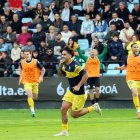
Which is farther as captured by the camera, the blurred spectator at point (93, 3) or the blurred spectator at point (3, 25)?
the blurred spectator at point (93, 3)

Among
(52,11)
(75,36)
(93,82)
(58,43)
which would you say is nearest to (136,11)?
(75,36)

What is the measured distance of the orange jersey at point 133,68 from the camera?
2220cm

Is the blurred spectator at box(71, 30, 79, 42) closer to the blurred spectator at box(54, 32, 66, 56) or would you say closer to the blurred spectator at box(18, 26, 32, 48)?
the blurred spectator at box(54, 32, 66, 56)

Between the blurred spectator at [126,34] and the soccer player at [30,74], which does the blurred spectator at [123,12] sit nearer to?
the blurred spectator at [126,34]

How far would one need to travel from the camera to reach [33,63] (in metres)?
24.6

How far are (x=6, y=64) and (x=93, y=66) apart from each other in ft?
12.3

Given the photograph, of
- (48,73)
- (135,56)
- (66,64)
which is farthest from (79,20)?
(66,64)

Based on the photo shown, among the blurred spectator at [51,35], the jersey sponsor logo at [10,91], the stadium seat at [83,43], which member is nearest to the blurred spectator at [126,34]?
the stadium seat at [83,43]

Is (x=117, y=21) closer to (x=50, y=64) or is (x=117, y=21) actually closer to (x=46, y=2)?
(x=50, y=64)

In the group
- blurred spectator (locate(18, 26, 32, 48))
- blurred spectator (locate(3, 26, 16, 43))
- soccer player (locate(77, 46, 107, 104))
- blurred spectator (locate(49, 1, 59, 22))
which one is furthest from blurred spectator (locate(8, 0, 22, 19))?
soccer player (locate(77, 46, 107, 104))

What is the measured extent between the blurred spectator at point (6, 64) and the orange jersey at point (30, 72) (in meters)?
3.96

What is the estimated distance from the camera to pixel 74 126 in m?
19.5

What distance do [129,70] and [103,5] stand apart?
944cm

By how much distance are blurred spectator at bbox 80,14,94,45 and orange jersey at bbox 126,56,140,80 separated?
23.6 ft
